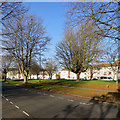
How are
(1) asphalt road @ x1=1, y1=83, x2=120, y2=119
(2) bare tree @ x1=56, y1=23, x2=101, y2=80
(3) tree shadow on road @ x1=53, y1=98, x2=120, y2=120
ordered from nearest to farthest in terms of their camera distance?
(3) tree shadow on road @ x1=53, y1=98, x2=120, y2=120
(1) asphalt road @ x1=1, y1=83, x2=120, y2=119
(2) bare tree @ x1=56, y1=23, x2=101, y2=80

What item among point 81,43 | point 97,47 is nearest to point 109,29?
point 97,47

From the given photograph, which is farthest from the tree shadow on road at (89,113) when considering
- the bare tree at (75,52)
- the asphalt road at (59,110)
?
the bare tree at (75,52)

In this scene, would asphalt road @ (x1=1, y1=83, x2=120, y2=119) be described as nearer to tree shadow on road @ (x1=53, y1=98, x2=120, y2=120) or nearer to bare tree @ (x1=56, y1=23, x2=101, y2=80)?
tree shadow on road @ (x1=53, y1=98, x2=120, y2=120)

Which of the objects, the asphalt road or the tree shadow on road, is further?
the asphalt road

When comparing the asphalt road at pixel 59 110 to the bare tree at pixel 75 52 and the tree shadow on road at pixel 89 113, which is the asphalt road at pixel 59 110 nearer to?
the tree shadow on road at pixel 89 113

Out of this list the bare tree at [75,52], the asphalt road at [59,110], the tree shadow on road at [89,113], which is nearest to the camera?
the tree shadow on road at [89,113]

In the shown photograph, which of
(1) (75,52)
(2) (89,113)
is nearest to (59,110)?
(2) (89,113)

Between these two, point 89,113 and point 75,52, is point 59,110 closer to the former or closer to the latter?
point 89,113

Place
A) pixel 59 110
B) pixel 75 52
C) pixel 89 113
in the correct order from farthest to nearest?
1. pixel 75 52
2. pixel 59 110
3. pixel 89 113

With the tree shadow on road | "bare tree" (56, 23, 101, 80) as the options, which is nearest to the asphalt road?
the tree shadow on road

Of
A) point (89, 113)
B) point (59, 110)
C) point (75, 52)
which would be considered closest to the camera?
point (89, 113)

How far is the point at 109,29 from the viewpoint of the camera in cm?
880

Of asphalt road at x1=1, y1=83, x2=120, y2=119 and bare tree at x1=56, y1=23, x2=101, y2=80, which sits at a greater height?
bare tree at x1=56, y1=23, x2=101, y2=80

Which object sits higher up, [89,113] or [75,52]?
[75,52]
